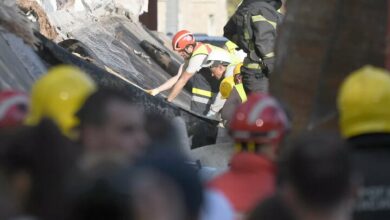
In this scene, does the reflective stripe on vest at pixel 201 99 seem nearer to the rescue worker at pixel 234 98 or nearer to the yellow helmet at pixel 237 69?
the yellow helmet at pixel 237 69

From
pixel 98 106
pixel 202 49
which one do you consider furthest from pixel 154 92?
pixel 98 106

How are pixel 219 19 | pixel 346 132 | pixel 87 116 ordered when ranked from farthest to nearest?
pixel 219 19
pixel 346 132
pixel 87 116

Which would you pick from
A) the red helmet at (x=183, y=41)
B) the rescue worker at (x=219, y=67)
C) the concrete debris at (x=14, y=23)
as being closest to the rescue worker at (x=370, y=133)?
the concrete debris at (x=14, y=23)

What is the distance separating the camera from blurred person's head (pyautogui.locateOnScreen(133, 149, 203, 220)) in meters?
3.56

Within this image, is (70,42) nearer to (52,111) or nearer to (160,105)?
(160,105)

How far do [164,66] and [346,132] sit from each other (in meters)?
11.1

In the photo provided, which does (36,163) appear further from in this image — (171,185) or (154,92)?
(154,92)

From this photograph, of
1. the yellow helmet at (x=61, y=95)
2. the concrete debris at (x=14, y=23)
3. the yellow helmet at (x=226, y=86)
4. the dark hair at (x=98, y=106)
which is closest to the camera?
the dark hair at (x=98, y=106)

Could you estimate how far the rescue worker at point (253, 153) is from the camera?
17.5 feet

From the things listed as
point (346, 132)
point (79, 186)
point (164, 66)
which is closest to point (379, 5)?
point (346, 132)

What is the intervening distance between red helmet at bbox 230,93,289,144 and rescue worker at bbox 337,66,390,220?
0.87ft

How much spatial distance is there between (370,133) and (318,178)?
1147mm

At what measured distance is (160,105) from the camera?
11328 millimetres

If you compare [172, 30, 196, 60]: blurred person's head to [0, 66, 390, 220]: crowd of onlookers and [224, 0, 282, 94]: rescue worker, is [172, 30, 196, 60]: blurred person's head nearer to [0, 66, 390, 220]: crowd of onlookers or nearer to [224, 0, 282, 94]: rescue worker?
[224, 0, 282, 94]: rescue worker
